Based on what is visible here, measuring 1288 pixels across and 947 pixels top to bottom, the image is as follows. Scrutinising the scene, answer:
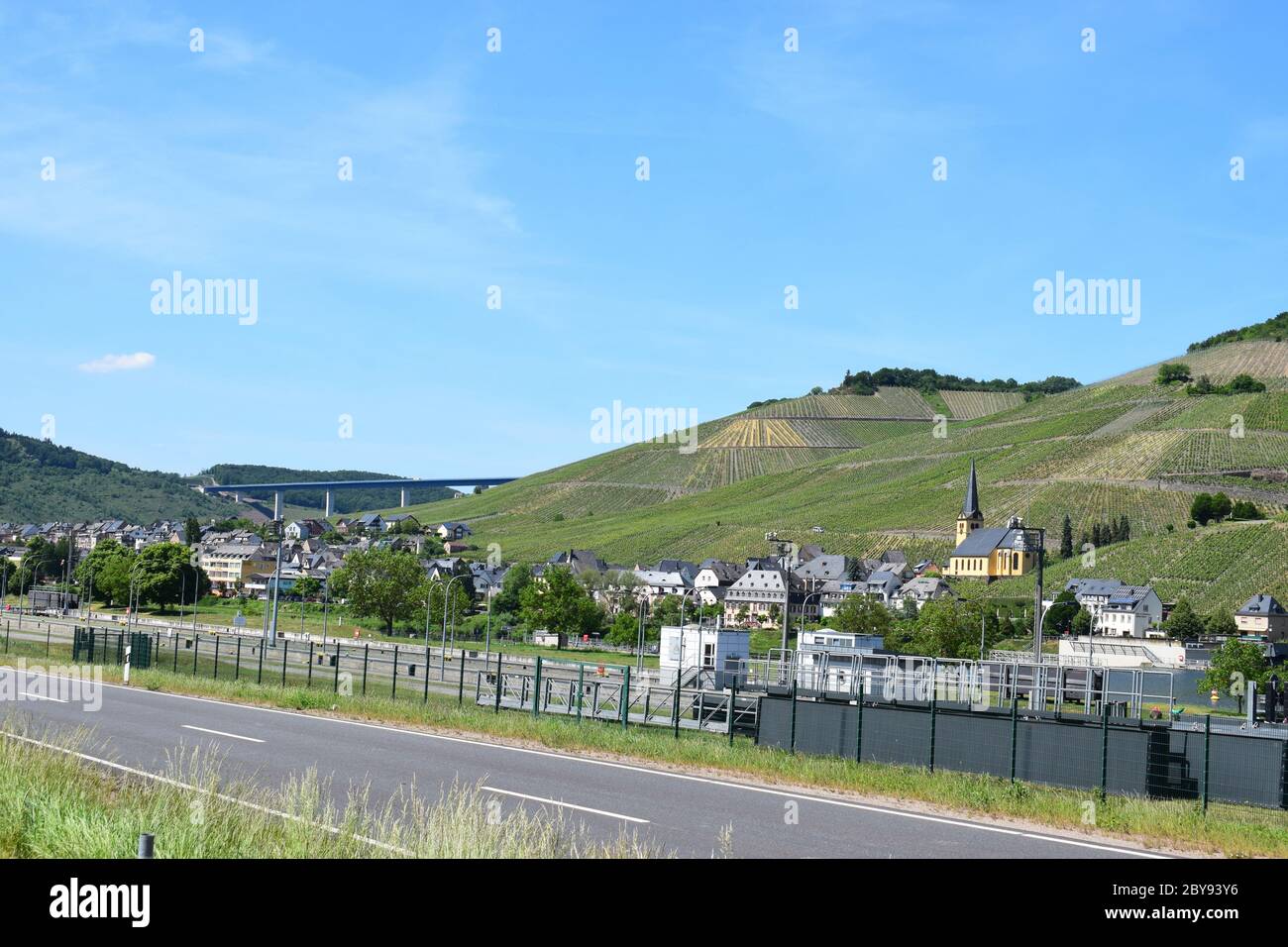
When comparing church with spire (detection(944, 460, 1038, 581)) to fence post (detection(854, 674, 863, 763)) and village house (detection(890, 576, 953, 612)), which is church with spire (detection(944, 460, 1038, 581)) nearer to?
village house (detection(890, 576, 953, 612))

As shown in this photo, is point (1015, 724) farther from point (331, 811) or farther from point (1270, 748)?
point (331, 811)

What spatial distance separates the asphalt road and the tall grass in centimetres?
175

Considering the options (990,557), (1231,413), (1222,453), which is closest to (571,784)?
(990,557)

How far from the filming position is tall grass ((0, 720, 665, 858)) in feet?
33.3

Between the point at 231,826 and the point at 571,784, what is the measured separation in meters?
8.09

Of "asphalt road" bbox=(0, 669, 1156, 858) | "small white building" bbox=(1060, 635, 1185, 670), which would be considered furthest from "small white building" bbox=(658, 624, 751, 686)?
"small white building" bbox=(1060, 635, 1185, 670)

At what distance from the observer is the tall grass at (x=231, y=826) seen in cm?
1016

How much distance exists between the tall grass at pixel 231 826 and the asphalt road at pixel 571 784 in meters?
1.75

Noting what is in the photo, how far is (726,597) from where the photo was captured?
157 m

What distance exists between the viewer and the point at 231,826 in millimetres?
11164

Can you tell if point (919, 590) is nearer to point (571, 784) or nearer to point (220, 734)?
point (220, 734)

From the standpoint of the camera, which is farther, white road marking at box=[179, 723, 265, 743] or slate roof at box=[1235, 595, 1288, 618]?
slate roof at box=[1235, 595, 1288, 618]
